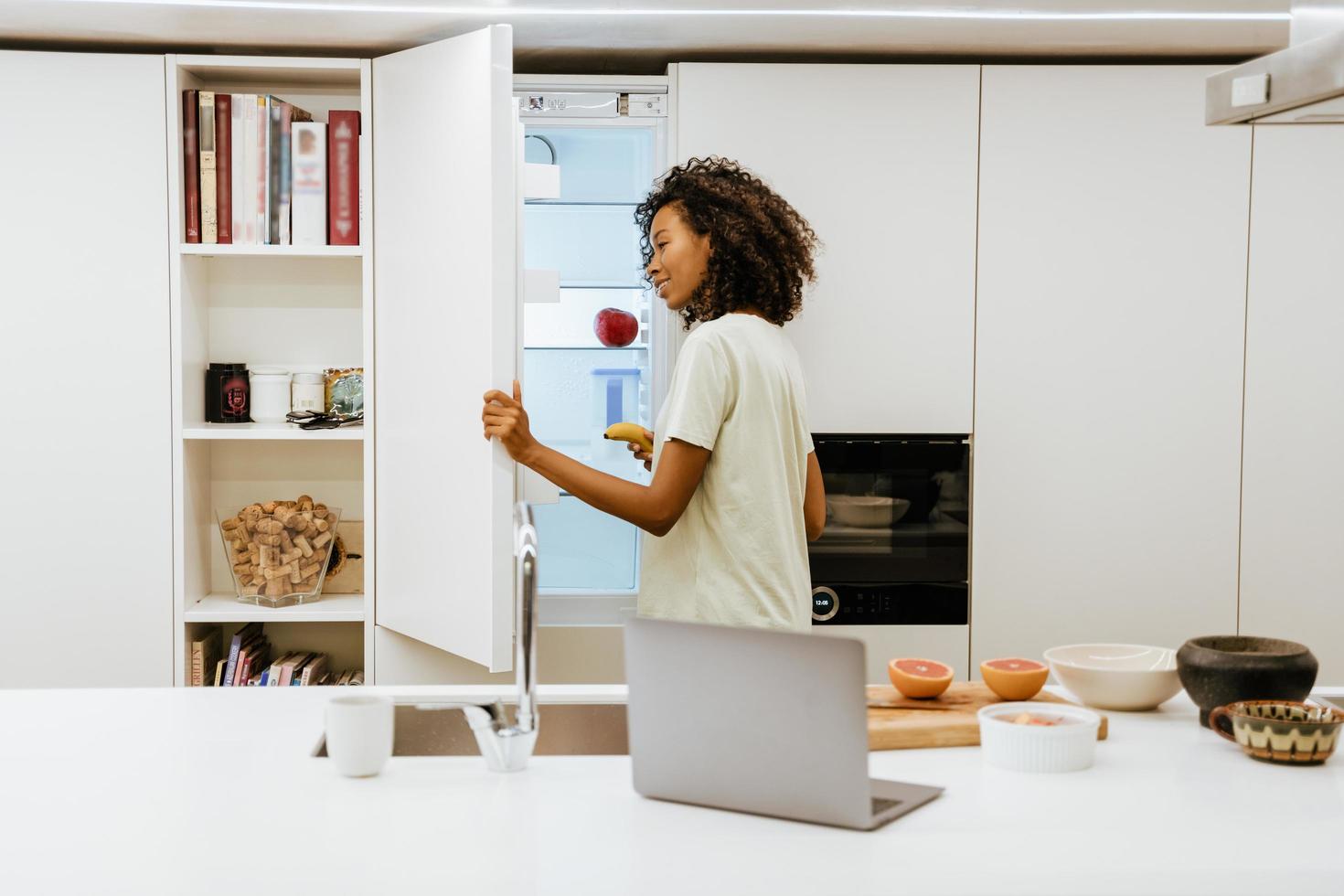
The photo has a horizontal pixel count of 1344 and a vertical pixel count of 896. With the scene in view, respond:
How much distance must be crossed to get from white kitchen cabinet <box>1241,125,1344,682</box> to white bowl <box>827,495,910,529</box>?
0.78 meters

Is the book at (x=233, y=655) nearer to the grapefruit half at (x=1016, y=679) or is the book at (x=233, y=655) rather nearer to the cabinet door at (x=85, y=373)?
the cabinet door at (x=85, y=373)

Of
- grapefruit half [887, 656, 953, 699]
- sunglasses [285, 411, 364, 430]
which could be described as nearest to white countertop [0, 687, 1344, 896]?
grapefruit half [887, 656, 953, 699]

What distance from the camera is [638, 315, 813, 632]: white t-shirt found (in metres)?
1.94

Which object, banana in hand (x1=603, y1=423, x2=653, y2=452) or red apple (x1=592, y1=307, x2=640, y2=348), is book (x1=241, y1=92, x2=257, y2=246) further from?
banana in hand (x1=603, y1=423, x2=653, y2=452)

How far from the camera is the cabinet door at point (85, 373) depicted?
2635 mm

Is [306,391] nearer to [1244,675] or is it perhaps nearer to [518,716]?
[518,716]

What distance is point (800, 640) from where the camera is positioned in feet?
3.83

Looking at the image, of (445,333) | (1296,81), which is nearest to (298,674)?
(445,333)

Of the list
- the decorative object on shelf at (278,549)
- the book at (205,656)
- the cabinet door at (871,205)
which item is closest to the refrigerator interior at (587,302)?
the cabinet door at (871,205)

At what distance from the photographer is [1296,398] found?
2730 millimetres

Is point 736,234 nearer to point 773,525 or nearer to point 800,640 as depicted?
point 773,525

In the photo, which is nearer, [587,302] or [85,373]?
[85,373]

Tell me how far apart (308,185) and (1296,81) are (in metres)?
2.00

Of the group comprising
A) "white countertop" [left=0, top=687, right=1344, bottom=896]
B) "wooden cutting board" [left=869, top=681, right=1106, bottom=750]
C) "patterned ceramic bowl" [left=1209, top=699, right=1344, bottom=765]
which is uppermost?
"patterned ceramic bowl" [left=1209, top=699, right=1344, bottom=765]
